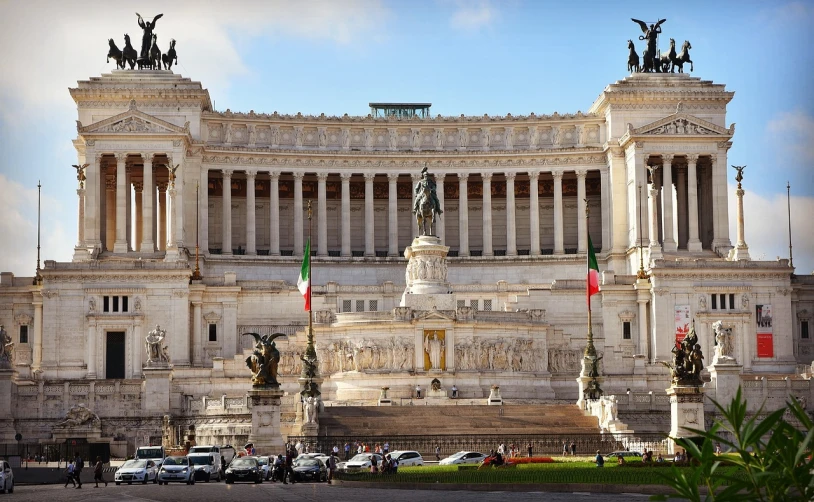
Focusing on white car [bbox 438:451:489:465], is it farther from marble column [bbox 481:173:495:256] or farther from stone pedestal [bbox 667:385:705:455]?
marble column [bbox 481:173:495:256]

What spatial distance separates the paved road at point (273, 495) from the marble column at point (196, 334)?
43948mm

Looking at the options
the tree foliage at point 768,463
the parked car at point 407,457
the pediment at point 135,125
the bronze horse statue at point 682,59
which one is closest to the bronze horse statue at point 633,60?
the bronze horse statue at point 682,59

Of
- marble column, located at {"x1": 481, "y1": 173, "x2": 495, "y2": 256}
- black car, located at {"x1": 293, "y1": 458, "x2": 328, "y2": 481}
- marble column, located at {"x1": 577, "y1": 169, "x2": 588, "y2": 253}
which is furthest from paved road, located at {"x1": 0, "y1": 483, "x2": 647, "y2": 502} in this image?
marble column, located at {"x1": 577, "y1": 169, "x2": 588, "y2": 253}

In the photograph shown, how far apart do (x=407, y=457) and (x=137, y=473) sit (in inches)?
472

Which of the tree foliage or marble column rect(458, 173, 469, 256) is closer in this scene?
the tree foliage

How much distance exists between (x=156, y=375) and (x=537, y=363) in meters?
26.2

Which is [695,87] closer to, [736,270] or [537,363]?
[736,270]

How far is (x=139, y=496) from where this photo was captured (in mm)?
45219

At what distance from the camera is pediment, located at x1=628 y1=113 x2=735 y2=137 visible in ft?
359

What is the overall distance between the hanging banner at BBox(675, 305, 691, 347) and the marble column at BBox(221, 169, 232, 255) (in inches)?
1486

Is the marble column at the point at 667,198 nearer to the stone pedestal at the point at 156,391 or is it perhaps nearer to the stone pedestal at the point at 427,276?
the stone pedestal at the point at 427,276

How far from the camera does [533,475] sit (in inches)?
1858

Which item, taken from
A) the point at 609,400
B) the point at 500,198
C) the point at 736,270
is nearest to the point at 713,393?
the point at 609,400

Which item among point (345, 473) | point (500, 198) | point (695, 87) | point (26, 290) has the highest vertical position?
point (695, 87)
